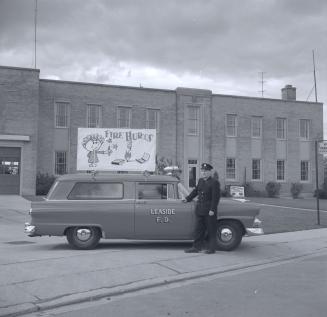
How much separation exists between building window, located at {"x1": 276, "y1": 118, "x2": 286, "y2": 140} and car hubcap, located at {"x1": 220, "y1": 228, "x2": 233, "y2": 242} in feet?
99.3

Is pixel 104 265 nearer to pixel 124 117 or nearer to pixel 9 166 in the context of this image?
pixel 9 166

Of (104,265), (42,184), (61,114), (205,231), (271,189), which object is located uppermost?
(61,114)

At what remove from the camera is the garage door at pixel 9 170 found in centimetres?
2958

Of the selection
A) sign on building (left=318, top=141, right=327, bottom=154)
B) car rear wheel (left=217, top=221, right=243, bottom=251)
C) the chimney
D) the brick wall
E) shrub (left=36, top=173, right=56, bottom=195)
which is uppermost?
the chimney

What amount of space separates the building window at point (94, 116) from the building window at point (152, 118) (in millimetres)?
3425

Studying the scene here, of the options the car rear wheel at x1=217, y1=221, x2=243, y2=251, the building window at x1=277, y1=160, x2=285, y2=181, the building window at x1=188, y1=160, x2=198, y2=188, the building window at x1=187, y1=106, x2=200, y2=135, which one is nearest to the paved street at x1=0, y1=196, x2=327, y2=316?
the car rear wheel at x1=217, y1=221, x2=243, y2=251

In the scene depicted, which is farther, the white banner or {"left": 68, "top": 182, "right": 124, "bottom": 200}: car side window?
the white banner

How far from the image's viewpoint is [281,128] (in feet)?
133

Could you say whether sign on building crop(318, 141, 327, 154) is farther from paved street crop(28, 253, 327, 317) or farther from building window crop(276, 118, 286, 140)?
building window crop(276, 118, 286, 140)

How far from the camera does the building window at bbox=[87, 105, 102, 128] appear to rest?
111 ft

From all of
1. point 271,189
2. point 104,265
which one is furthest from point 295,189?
point 104,265

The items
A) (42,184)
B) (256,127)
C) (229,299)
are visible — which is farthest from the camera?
(256,127)

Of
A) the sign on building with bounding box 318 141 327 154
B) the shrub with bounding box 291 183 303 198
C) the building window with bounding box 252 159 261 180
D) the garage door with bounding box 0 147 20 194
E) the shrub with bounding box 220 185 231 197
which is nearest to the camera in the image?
the sign on building with bounding box 318 141 327 154

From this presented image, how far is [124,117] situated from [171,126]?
348 centimetres
